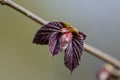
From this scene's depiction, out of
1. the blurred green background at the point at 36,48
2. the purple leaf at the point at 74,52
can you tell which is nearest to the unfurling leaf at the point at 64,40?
the purple leaf at the point at 74,52

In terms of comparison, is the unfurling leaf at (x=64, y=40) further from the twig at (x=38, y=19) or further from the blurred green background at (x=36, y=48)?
the blurred green background at (x=36, y=48)

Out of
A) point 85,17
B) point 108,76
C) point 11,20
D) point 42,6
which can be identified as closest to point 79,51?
point 108,76

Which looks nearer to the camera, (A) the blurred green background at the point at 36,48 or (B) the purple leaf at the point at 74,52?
(B) the purple leaf at the point at 74,52

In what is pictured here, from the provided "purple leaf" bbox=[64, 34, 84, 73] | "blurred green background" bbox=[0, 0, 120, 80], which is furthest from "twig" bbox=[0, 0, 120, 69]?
"blurred green background" bbox=[0, 0, 120, 80]

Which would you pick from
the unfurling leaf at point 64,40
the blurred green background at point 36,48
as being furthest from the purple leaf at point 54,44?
the blurred green background at point 36,48

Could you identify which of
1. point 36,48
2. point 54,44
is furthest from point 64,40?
point 36,48

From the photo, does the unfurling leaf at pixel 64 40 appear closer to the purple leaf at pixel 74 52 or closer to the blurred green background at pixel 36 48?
the purple leaf at pixel 74 52

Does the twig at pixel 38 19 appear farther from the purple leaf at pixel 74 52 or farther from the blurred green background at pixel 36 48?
the blurred green background at pixel 36 48

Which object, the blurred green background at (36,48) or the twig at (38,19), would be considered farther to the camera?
the blurred green background at (36,48)

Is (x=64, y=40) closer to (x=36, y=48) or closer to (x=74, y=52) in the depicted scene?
(x=74, y=52)
